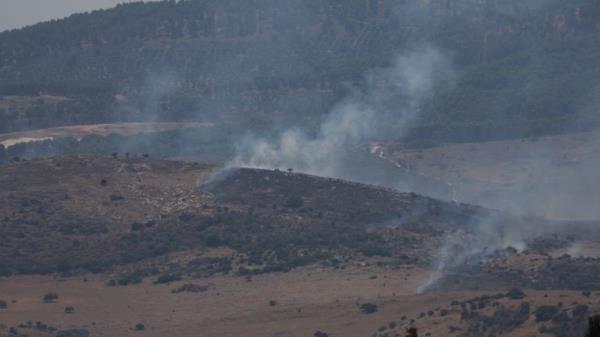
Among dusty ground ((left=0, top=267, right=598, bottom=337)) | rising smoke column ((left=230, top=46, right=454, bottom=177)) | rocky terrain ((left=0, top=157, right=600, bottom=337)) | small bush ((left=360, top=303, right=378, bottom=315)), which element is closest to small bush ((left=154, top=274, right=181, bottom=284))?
rocky terrain ((left=0, top=157, right=600, bottom=337))

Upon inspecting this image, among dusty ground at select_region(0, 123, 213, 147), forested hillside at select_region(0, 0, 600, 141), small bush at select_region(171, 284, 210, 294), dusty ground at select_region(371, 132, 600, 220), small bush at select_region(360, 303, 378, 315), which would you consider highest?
forested hillside at select_region(0, 0, 600, 141)

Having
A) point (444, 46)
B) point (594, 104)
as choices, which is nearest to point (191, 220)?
point (594, 104)

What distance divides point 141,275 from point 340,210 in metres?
16.3

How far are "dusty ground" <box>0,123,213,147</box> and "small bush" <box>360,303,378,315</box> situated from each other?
7608 centimetres

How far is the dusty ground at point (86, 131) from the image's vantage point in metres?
147

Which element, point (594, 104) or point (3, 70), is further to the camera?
point (3, 70)

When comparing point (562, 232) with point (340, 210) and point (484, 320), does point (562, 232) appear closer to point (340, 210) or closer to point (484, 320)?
point (340, 210)

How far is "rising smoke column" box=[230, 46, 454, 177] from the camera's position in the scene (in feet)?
428

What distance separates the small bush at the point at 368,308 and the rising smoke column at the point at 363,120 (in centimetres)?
5145

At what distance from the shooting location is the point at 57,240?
311ft

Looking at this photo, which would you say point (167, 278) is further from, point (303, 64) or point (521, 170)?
point (303, 64)

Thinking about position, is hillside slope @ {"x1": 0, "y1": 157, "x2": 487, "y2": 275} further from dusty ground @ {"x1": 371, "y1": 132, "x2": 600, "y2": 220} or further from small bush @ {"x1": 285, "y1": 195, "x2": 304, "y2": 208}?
dusty ground @ {"x1": 371, "y1": 132, "x2": 600, "y2": 220}

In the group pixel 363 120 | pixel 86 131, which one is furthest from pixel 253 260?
pixel 86 131

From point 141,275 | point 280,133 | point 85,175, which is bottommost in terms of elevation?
point 141,275
